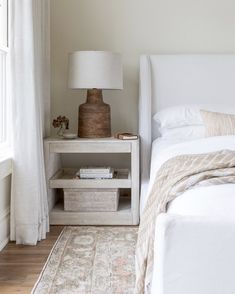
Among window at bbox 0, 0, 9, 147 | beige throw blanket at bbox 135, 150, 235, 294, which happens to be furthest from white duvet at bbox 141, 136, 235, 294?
window at bbox 0, 0, 9, 147

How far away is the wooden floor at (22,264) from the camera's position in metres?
2.23

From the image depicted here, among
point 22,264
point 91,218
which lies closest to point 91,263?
point 22,264

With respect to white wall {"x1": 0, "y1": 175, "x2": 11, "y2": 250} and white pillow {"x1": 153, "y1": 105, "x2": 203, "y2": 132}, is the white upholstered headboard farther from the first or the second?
white wall {"x1": 0, "y1": 175, "x2": 11, "y2": 250}

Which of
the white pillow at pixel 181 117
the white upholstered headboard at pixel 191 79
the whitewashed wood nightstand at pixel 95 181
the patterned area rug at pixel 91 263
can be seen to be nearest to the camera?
the patterned area rug at pixel 91 263

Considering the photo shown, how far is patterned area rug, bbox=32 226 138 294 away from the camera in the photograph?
2195mm

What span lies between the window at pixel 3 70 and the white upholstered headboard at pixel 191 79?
1.24 m

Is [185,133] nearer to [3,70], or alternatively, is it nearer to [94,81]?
[94,81]

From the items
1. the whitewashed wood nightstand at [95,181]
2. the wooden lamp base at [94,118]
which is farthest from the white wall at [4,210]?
the wooden lamp base at [94,118]

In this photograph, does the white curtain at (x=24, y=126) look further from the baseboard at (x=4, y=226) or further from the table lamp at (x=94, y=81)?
the table lamp at (x=94, y=81)

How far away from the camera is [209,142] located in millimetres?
2740

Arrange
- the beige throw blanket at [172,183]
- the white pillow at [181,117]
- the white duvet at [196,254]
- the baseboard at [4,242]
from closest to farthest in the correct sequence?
1. the white duvet at [196,254]
2. the beige throw blanket at [172,183]
3. the baseboard at [4,242]
4. the white pillow at [181,117]

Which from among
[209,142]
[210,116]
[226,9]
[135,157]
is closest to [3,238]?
[135,157]

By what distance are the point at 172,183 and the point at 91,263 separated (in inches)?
37.0

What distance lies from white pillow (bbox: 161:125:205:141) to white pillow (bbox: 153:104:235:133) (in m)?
0.03
